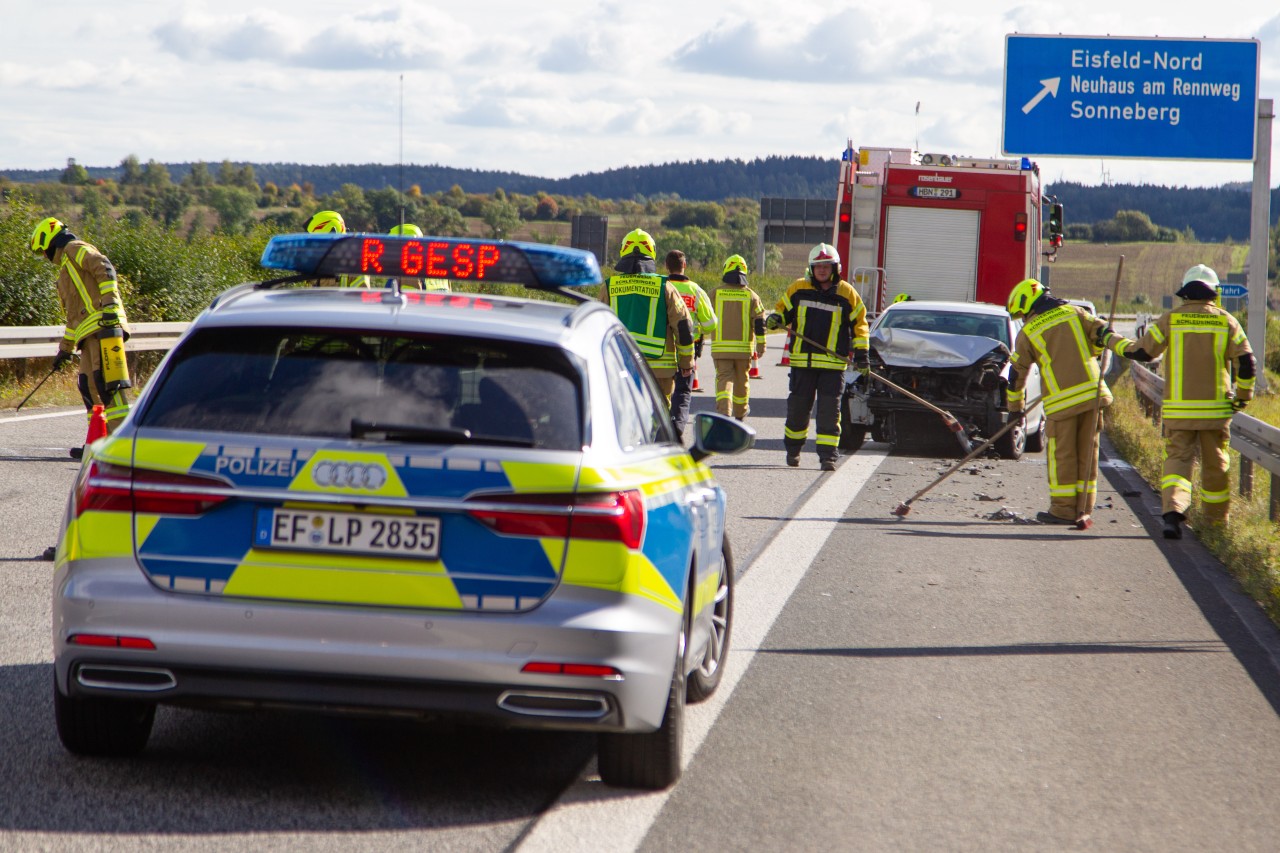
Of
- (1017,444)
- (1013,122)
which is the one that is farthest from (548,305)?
(1013,122)

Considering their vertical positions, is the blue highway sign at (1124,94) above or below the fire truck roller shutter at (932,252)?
above

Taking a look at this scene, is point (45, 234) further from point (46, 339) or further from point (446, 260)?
point (46, 339)

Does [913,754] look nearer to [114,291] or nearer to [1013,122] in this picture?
[114,291]

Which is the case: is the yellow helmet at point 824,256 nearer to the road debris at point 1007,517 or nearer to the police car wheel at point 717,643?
the road debris at point 1007,517

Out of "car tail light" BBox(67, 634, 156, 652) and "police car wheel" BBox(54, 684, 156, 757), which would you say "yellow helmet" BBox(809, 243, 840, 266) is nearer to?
"police car wheel" BBox(54, 684, 156, 757)

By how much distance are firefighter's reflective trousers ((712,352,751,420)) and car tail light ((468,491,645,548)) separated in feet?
41.5

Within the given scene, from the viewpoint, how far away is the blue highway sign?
25375 mm

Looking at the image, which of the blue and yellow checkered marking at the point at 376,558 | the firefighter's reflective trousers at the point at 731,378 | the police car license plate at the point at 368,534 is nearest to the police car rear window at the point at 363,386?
the blue and yellow checkered marking at the point at 376,558

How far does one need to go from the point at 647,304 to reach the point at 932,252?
27.9ft

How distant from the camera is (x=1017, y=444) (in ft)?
52.4

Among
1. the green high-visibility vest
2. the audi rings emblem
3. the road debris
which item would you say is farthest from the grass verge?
the audi rings emblem

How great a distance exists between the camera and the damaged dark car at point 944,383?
1584 cm

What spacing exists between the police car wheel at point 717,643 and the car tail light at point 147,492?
2.04m

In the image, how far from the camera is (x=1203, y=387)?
11.5 m
